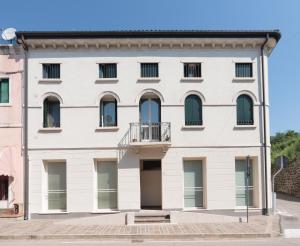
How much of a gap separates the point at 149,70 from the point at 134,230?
26.4ft

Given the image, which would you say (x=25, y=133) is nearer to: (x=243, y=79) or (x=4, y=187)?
(x=4, y=187)

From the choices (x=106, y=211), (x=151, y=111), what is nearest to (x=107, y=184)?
(x=106, y=211)

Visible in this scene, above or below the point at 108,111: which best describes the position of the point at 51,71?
above

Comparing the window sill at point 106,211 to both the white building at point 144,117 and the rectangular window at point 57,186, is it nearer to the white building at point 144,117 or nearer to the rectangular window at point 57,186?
the white building at point 144,117

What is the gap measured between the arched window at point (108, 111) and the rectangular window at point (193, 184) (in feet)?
14.5

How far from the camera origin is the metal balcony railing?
16250 millimetres

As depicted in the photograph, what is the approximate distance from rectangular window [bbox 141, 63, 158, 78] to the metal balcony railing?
255cm

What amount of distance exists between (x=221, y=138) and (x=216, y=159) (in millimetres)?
1106

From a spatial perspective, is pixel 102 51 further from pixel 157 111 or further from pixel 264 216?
pixel 264 216

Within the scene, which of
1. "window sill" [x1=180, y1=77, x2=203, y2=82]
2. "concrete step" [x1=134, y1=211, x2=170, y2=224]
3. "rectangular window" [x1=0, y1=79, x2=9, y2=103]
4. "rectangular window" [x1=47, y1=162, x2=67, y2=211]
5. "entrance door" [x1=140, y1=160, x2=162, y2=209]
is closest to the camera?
"concrete step" [x1=134, y1=211, x2=170, y2=224]

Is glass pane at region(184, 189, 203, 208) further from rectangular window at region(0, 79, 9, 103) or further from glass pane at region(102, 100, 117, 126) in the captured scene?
rectangular window at region(0, 79, 9, 103)

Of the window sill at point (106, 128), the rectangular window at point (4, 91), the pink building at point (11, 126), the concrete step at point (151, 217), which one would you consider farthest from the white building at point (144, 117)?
the rectangular window at point (4, 91)

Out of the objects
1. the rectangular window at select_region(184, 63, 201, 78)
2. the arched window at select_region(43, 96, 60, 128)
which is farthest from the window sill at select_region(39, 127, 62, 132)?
the rectangular window at select_region(184, 63, 201, 78)

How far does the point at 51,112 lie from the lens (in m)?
16.9
